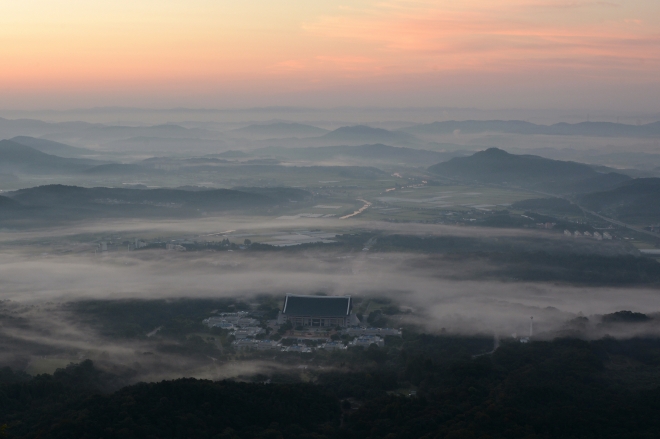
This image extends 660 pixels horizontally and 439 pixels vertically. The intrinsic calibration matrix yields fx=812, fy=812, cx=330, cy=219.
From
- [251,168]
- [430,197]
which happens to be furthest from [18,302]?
[251,168]

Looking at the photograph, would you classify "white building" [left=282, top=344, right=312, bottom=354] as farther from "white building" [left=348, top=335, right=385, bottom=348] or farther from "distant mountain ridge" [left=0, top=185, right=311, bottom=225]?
"distant mountain ridge" [left=0, top=185, right=311, bottom=225]

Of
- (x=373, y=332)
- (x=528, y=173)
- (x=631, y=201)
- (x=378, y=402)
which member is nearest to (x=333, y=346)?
(x=373, y=332)

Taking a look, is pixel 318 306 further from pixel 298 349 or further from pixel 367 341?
pixel 298 349

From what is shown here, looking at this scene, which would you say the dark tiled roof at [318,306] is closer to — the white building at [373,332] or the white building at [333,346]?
the white building at [373,332]

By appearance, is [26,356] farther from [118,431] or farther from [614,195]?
[614,195]

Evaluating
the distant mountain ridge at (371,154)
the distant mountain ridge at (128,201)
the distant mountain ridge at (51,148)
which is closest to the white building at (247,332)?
the distant mountain ridge at (128,201)
